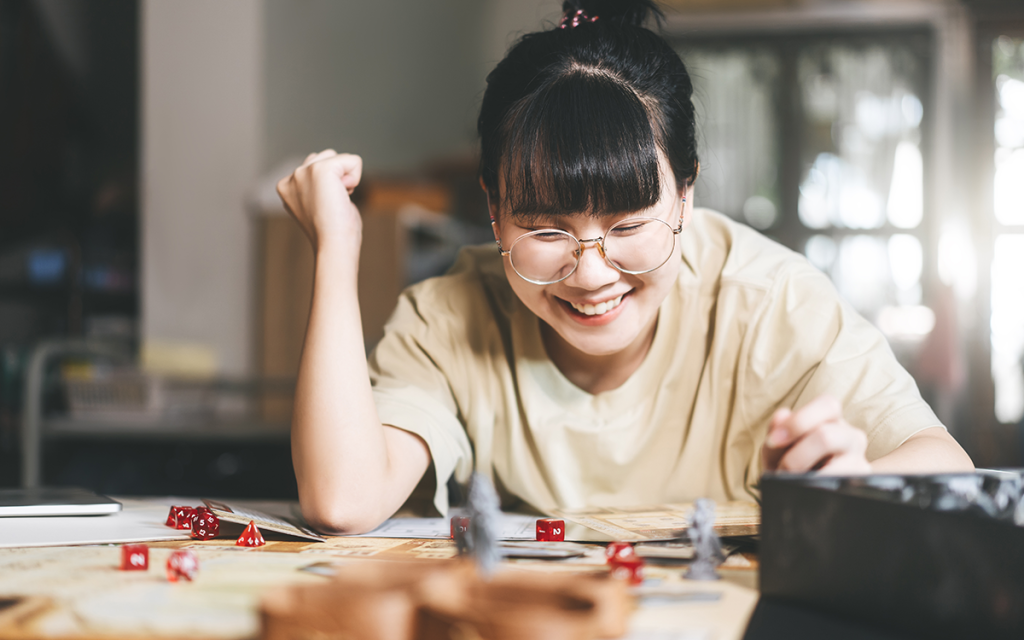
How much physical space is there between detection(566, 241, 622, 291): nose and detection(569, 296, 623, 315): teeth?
0.05 metres

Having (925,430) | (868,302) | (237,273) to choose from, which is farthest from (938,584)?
(868,302)

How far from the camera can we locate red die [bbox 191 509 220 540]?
2.61ft

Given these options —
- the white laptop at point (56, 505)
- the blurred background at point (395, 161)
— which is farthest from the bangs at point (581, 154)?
the blurred background at point (395, 161)

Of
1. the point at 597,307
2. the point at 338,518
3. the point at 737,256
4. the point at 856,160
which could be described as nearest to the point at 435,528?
the point at 338,518

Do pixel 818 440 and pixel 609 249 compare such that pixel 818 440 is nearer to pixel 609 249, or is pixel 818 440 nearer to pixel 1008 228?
pixel 609 249

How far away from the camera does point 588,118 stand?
908mm

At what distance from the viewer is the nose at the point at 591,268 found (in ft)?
2.97

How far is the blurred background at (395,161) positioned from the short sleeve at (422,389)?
173 cm

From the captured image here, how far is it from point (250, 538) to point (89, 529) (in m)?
0.20

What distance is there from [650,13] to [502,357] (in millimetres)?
531

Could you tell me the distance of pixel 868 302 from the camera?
401cm

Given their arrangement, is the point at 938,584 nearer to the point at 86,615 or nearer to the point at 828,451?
the point at 828,451

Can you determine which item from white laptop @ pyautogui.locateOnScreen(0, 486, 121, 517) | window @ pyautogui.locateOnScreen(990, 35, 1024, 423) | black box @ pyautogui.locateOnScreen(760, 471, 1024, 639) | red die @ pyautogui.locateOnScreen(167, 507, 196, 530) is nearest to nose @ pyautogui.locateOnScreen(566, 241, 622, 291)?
black box @ pyautogui.locateOnScreen(760, 471, 1024, 639)

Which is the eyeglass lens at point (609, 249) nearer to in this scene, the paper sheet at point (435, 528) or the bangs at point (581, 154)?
the bangs at point (581, 154)
